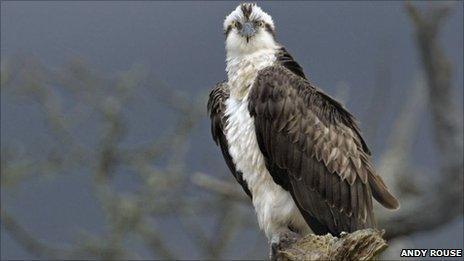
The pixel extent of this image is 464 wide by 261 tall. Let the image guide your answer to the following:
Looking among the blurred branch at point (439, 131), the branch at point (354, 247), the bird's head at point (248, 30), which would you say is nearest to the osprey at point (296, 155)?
the bird's head at point (248, 30)

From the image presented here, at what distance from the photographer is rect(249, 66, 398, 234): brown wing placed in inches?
360

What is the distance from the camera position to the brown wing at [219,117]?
982cm

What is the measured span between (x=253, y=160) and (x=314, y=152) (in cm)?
58

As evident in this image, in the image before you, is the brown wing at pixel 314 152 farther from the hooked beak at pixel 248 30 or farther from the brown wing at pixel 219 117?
the brown wing at pixel 219 117

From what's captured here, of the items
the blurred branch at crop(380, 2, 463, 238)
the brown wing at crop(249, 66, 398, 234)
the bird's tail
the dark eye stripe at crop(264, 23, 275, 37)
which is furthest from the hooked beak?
the blurred branch at crop(380, 2, 463, 238)

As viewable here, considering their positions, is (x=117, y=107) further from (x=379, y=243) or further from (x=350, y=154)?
(x=379, y=243)

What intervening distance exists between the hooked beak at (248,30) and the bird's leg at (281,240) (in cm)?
196

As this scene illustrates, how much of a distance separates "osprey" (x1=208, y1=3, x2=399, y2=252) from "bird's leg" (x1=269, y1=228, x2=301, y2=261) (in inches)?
3.1

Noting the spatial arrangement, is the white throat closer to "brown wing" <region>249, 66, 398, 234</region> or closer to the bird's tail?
"brown wing" <region>249, 66, 398, 234</region>

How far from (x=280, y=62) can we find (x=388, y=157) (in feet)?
25.0

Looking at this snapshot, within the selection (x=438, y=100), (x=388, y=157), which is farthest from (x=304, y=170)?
(x=388, y=157)

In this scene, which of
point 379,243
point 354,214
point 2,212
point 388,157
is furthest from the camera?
point 2,212

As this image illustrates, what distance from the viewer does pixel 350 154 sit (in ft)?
30.5

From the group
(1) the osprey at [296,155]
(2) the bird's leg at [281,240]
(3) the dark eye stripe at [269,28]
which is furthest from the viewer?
(3) the dark eye stripe at [269,28]
